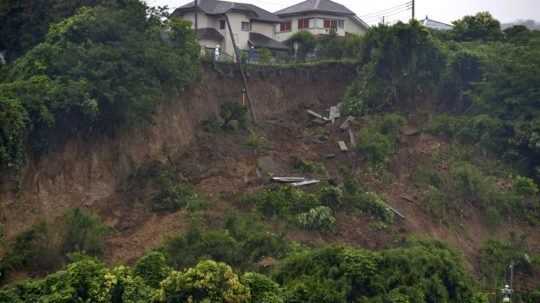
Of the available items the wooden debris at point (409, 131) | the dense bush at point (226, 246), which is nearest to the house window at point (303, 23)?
the wooden debris at point (409, 131)

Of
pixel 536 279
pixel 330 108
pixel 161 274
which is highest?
pixel 330 108

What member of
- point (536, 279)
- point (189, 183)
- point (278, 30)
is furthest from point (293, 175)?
point (278, 30)

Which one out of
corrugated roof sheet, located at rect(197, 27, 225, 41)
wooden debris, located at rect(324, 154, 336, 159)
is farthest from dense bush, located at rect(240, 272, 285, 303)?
corrugated roof sheet, located at rect(197, 27, 225, 41)

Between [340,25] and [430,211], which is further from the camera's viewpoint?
[340,25]

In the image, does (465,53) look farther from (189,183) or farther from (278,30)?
(189,183)

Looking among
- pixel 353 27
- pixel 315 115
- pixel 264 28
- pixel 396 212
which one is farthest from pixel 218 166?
pixel 353 27

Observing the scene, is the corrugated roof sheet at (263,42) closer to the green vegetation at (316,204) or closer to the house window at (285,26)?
the house window at (285,26)
